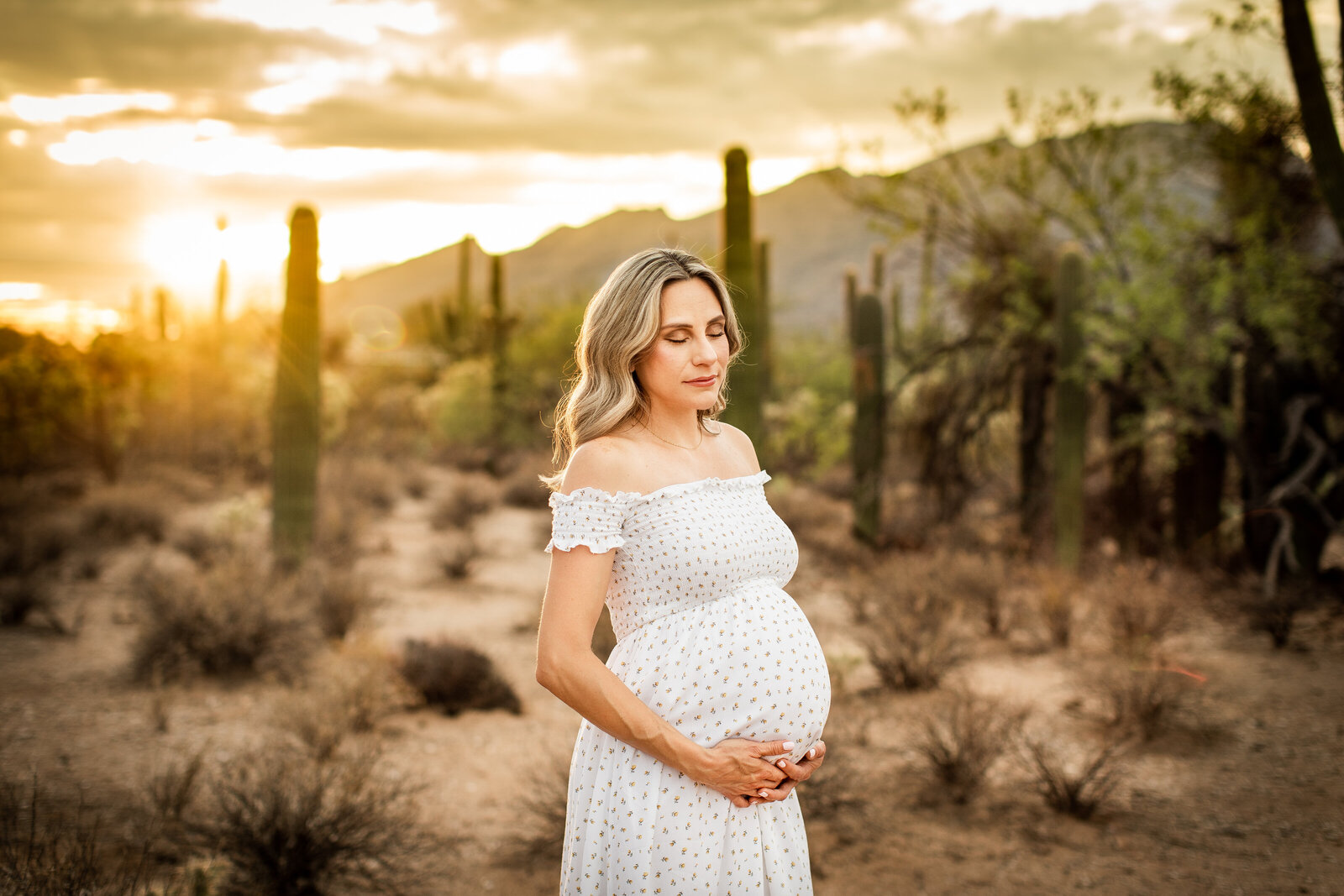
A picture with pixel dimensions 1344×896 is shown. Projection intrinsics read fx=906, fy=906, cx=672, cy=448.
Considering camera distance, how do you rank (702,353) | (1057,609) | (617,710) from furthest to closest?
1. (1057,609)
2. (702,353)
3. (617,710)

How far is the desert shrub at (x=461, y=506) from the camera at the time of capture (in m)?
15.1

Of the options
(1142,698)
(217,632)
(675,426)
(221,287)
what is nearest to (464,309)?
(221,287)

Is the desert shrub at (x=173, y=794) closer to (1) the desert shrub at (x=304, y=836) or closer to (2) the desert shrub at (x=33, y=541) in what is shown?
(1) the desert shrub at (x=304, y=836)

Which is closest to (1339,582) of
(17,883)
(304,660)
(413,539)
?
(304,660)

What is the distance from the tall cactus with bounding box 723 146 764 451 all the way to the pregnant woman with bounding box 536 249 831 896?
16.7 feet

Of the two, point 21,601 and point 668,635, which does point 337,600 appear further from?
point 668,635

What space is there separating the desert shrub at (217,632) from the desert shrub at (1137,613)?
22.3 feet

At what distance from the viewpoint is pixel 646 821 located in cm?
209

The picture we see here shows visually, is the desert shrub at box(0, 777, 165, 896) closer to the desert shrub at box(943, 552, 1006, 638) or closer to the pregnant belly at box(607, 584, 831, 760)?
the pregnant belly at box(607, 584, 831, 760)

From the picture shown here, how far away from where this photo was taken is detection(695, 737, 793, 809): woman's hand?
6.72 feet

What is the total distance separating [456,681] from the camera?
23.0 ft

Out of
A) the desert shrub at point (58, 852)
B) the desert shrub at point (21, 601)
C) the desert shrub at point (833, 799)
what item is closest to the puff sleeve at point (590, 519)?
the desert shrub at point (58, 852)

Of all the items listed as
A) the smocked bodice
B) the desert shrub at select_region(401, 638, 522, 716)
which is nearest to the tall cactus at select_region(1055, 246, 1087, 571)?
the desert shrub at select_region(401, 638, 522, 716)

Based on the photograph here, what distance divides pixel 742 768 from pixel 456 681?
5381 millimetres
